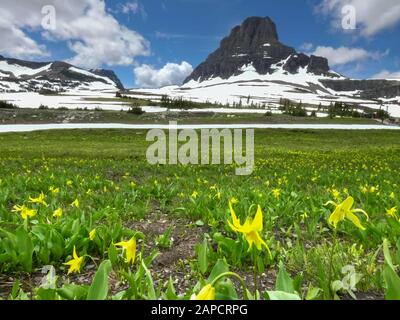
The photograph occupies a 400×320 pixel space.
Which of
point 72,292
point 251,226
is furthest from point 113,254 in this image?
point 251,226

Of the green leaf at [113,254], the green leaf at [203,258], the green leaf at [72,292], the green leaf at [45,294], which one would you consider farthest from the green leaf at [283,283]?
the green leaf at [113,254]

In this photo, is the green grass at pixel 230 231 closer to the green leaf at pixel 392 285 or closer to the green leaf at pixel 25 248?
the green leaf at pixel 25 248

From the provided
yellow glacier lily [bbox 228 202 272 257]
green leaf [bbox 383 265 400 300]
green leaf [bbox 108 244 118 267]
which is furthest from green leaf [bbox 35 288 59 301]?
green leaf [bbox 383 265 400 300]

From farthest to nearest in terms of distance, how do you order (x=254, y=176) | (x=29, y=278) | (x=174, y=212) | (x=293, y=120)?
(x=293, y=120)
(x=254, y=176)
(x=174, y=212)
(x=29, y=278)

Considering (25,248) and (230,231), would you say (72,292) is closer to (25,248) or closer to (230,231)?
(25,248)

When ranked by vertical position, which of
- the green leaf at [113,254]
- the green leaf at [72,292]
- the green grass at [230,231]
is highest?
the green leaf at [72,292]

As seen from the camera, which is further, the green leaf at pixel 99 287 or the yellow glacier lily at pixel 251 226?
the green leaf at pixel 99 287

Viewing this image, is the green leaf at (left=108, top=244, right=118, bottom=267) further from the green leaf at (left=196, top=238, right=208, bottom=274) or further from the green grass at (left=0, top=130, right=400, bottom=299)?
the green leaf at (left=196, top=238, right=208, bottom=274)

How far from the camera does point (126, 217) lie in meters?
5.35

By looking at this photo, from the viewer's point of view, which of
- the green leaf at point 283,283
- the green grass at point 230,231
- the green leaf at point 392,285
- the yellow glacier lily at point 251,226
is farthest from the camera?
the green grass at point 230,231

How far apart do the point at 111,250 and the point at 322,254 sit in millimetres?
2027
